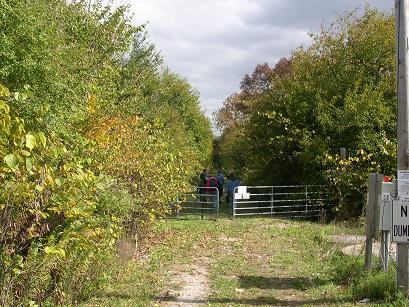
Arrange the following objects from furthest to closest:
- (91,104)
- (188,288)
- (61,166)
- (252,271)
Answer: (252,271)
(188,288)
(91,104)
(61,166)

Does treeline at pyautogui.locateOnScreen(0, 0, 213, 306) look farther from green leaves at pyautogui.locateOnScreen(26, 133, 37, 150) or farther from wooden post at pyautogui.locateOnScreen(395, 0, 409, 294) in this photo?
wooden post at pyautogui.locateOnScreen(395, 0, 409, 294)

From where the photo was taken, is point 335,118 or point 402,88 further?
point 335,118

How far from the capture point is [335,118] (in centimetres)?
2022

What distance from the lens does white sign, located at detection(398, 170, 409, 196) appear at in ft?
24.4

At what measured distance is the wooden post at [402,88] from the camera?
24.7 feet

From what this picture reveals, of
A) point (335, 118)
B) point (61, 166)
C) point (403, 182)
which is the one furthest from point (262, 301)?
point (335, 118)

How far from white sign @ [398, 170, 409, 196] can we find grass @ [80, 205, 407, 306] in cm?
145

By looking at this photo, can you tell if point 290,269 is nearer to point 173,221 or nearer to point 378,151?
point 173,221

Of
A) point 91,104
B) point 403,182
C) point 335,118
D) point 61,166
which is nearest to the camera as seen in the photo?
point 61,166

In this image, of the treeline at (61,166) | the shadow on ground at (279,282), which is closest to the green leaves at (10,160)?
the treeline at (61,166)

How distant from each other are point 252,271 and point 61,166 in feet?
19.3

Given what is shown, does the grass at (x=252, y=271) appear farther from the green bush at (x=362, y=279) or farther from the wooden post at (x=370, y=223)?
the wooden post at (x=370, y=223)

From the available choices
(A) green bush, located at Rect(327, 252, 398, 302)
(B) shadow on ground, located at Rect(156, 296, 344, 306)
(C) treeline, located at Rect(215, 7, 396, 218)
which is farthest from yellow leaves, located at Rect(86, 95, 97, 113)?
(C) treeline, located at Rect(215, 7, 396, 218)

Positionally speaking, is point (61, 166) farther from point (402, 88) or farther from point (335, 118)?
point (335, 118)
